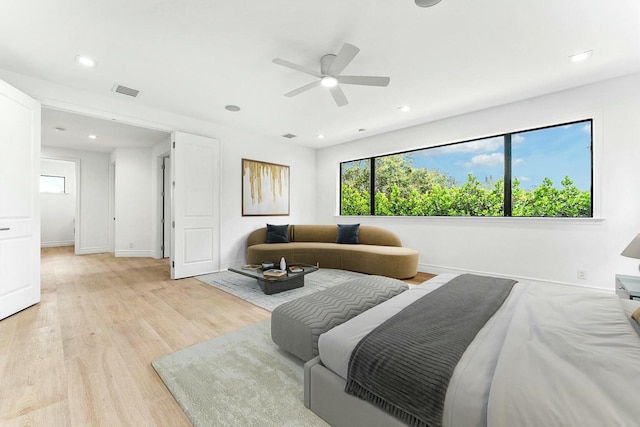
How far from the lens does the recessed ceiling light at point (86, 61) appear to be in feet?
9.01

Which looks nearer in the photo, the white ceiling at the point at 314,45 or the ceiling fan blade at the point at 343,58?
the white ceiling at the point at 314,45

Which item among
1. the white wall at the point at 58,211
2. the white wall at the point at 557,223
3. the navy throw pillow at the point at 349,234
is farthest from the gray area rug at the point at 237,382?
the white wall at the point at 58,211

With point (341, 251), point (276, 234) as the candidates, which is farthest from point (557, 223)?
point (276, 234)

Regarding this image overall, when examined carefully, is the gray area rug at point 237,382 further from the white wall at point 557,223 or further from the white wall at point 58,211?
the white wall at point 58,211

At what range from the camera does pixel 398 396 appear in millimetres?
1073

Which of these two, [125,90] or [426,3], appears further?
[125,90]

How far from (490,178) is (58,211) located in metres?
11.4

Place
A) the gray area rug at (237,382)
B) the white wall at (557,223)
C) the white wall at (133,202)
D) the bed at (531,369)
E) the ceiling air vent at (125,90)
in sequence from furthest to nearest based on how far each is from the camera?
the white wall at (133,202) → the ceiling air vent at (125,90) → the white wall at (557,223) → the gray area rug at (237,382) → the bed at (531,369)

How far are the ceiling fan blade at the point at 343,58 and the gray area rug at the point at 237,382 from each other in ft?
8.49

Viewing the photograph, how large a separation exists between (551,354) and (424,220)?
4.06 meters

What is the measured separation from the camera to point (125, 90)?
351 cm

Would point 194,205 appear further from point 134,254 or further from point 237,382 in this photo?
point 237,382

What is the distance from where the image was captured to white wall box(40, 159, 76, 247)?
7.80m

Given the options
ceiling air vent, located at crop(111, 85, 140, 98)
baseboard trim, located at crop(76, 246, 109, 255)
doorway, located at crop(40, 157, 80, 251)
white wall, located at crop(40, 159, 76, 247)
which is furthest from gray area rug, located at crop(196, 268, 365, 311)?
white wall, located at crop(40, 159, 76, 247)
